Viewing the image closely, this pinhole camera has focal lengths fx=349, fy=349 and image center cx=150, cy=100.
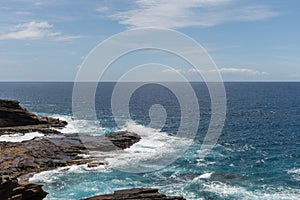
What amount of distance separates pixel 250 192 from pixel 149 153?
23.6 meters

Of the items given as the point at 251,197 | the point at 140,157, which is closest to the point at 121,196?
the point at 251,197

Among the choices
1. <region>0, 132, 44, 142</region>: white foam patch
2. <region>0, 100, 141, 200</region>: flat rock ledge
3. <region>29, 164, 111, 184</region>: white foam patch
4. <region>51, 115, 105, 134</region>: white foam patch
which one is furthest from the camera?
<region>51, 115, 105, 134</region>: white foam patch

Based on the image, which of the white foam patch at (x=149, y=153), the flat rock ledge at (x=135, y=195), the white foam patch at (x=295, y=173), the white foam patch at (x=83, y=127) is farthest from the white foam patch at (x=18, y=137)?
the white foam patch at (x=295, y=173)

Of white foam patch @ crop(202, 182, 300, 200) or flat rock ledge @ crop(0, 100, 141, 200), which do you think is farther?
white foam patch @ crop(202, 182, 300, 200)

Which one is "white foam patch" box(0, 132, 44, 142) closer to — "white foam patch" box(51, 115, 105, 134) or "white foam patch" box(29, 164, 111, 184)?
"white foam patch" box(51, 115, 105, 134)

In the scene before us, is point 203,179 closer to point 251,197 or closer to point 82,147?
point 251,197

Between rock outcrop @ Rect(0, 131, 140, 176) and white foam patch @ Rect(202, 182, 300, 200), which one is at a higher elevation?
rock outcrop @ Rect(0, 131, 140, 176)

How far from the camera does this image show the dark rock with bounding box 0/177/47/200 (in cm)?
3103

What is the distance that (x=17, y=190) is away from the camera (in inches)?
1303

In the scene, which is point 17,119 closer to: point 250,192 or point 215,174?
point 215,174

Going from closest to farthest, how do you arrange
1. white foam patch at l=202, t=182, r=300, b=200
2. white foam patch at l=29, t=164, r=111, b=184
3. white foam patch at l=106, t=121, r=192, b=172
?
white foam patch at l=202, t=182, r=300, b=200 → white foam patch at l=29, t=164, r=111, b=184 → white foam patch at l=106, t=121, r=192, b=172

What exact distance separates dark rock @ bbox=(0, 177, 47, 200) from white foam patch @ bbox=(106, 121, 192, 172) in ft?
68.0

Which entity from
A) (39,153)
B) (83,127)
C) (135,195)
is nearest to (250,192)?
(135,195)

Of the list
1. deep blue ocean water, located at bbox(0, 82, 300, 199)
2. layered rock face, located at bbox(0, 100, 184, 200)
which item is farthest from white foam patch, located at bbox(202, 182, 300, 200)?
layered rock face, located at bbox(0, 100, 184, 200)
